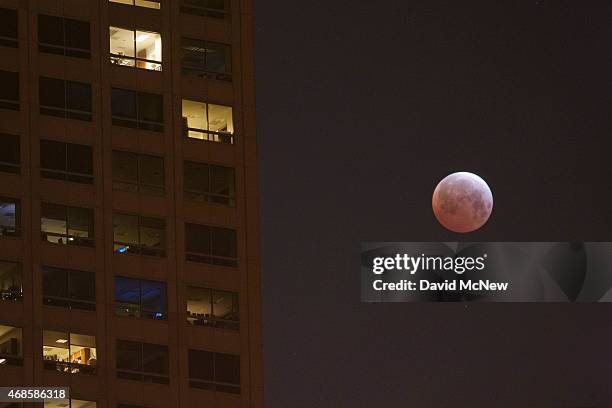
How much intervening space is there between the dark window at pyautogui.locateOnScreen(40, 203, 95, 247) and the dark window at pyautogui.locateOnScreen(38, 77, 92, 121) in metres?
4.28

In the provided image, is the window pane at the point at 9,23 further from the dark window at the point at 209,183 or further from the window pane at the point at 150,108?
the dark window at the point at 209,183

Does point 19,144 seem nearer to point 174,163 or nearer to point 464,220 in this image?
point 174,163

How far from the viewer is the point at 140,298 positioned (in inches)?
1735

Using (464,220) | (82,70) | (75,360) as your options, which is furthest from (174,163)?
(464,220)

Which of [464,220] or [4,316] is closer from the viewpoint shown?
[4,316]

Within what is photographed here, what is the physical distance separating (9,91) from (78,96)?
3.06 m

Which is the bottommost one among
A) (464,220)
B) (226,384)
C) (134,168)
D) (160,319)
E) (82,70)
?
(226,384)

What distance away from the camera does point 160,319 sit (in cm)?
4409

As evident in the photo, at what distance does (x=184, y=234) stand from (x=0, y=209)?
8.37 meters

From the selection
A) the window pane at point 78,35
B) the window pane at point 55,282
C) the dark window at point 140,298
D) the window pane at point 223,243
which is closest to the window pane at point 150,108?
the window pane at point 78,35

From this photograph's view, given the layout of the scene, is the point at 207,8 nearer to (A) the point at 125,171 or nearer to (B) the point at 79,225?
(A) the point at 125,171

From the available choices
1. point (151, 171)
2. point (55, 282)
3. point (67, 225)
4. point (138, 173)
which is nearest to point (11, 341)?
point (55, 282)

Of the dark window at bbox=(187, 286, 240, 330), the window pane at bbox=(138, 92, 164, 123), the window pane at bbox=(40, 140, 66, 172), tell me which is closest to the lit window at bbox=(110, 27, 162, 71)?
the window pane at bbox=(138, 92, 164, 123)

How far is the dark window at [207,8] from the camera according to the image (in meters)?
45.7
